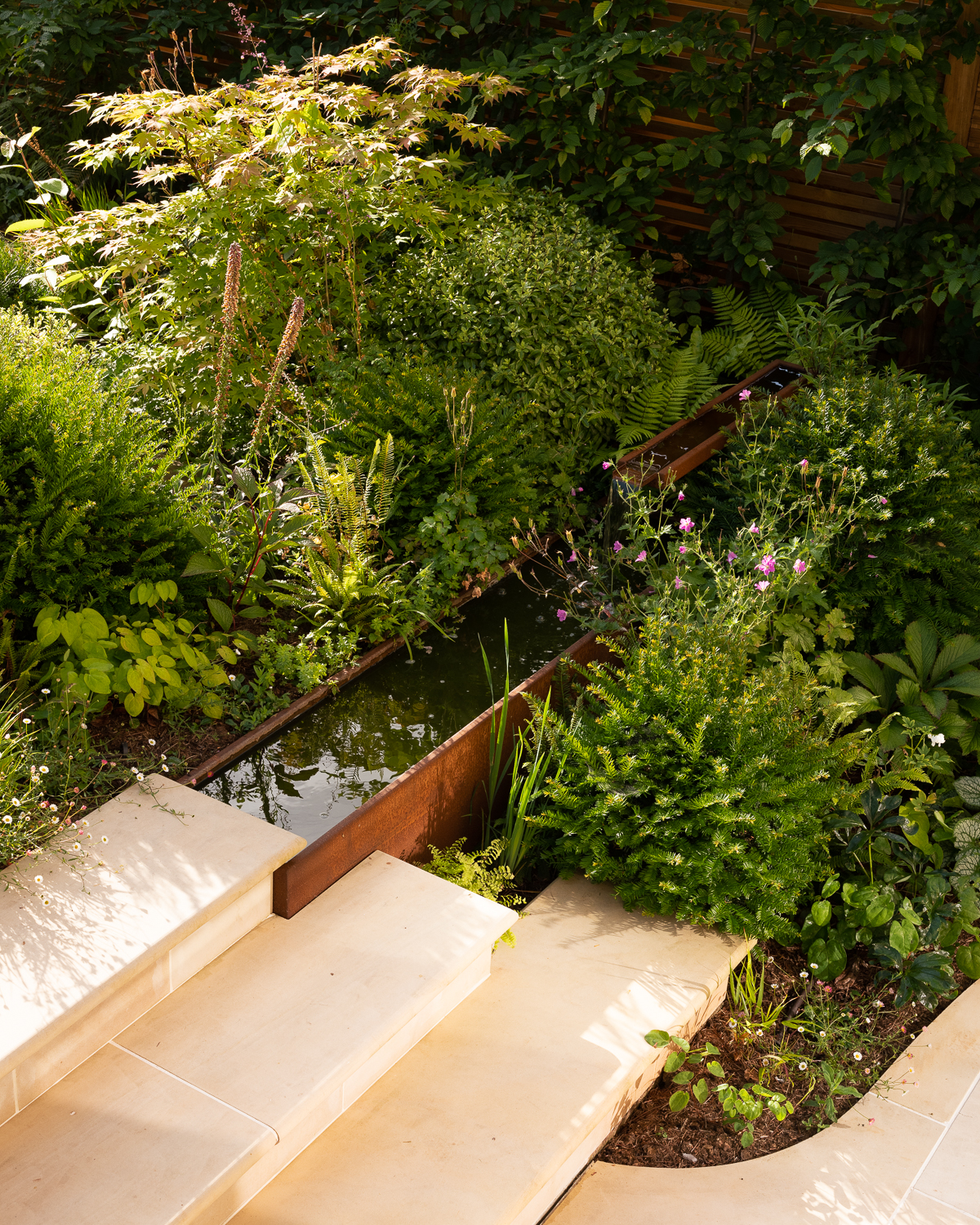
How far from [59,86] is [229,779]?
5707mm

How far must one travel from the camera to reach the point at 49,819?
96.7 inches

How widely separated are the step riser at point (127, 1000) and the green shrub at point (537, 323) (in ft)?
6.87

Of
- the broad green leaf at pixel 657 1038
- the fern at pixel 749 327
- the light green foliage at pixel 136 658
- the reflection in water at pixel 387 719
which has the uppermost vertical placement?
the fern at pixel 749 327

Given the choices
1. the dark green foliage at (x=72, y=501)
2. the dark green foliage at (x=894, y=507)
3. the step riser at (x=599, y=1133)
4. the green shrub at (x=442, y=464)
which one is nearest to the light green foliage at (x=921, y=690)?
the dark green foliage at (x=894, y=507)

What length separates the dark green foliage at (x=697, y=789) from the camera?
2.74 metres

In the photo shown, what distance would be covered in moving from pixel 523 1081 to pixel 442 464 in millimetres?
1966

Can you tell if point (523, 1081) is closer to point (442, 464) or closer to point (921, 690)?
point (921, 690)

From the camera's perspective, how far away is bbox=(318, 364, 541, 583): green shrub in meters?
3.56

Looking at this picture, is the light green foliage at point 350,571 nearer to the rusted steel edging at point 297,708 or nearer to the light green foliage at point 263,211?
the rusted steel edging at point 297,708

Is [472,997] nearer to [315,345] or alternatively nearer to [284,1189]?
[284,1189]

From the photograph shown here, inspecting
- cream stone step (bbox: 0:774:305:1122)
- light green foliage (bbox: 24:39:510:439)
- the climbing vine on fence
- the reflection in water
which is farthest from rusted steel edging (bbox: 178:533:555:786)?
the climbing vine on fence

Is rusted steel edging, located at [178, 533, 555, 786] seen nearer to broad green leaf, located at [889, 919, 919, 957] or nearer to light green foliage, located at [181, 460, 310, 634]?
light green foliage, located at [181, 460, 310, 634]

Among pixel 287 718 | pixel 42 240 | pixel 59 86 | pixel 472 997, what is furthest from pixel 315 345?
pixel 59 86

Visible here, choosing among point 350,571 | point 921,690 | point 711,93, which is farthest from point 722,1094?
point 711,93
